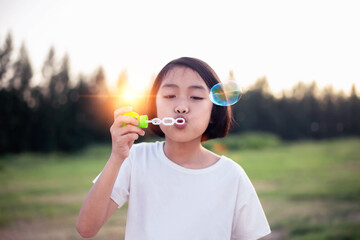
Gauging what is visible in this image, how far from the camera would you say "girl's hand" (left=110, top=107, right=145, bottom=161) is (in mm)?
1114

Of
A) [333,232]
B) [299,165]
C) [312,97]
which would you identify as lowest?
[299,165]

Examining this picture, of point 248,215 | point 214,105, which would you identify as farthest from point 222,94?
point 248,215

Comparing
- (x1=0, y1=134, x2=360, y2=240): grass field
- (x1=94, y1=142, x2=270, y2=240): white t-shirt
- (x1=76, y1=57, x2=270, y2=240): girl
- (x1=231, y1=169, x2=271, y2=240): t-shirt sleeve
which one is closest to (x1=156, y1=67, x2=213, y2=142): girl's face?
(x1=76, y1=57, x2=270, y2=240): girl

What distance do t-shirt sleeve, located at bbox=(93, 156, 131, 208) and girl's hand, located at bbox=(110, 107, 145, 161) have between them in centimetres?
20

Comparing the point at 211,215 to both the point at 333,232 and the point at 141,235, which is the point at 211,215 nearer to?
the point at 141,235

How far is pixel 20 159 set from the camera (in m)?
10.2

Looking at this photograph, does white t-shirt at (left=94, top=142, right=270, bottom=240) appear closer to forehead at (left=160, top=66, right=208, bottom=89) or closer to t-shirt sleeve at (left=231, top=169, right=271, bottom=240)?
t-shirt sleeve at (left=231, top=169, right=271, bottom=240)

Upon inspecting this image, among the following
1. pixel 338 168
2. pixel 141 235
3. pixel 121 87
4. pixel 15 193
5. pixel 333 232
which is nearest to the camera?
pixel 141 235

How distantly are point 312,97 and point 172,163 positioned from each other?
35.4ft

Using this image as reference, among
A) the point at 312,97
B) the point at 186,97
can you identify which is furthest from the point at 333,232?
the point at 312,97

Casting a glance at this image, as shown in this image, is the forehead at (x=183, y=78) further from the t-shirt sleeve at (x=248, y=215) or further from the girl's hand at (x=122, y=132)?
the t-shirt sleeve at (x=248, y=215)

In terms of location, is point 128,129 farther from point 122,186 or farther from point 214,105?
point 214,105

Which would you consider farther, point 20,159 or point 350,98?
point 20,159

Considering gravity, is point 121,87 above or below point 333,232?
above
